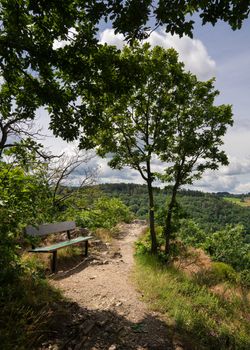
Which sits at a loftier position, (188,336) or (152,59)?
(152,59)

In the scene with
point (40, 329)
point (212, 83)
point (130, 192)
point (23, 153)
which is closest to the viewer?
point (40, 329)

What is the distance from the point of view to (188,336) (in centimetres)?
534

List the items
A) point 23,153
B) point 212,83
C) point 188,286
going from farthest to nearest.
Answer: point 212,83 → point 188,286 → point 23,153

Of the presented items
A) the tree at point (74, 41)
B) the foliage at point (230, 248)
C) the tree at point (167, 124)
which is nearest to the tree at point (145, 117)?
the tree at point (167, 124)

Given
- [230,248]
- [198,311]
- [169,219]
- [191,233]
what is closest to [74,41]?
[198,311]

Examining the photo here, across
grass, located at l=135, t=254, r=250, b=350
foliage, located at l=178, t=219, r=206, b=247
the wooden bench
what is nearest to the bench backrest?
the wooden bench

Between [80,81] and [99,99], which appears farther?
[99,99]

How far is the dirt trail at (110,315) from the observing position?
15.5ft

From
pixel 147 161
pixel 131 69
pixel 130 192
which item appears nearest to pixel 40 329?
pixel 131 69

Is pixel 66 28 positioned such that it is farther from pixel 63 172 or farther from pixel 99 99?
pixel 63 172

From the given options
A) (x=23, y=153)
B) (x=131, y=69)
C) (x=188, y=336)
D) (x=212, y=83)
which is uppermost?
(x=212, y=83)

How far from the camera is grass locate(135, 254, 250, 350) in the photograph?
220 inches

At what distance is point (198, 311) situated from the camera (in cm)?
674

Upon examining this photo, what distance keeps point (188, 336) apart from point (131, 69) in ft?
16.3
